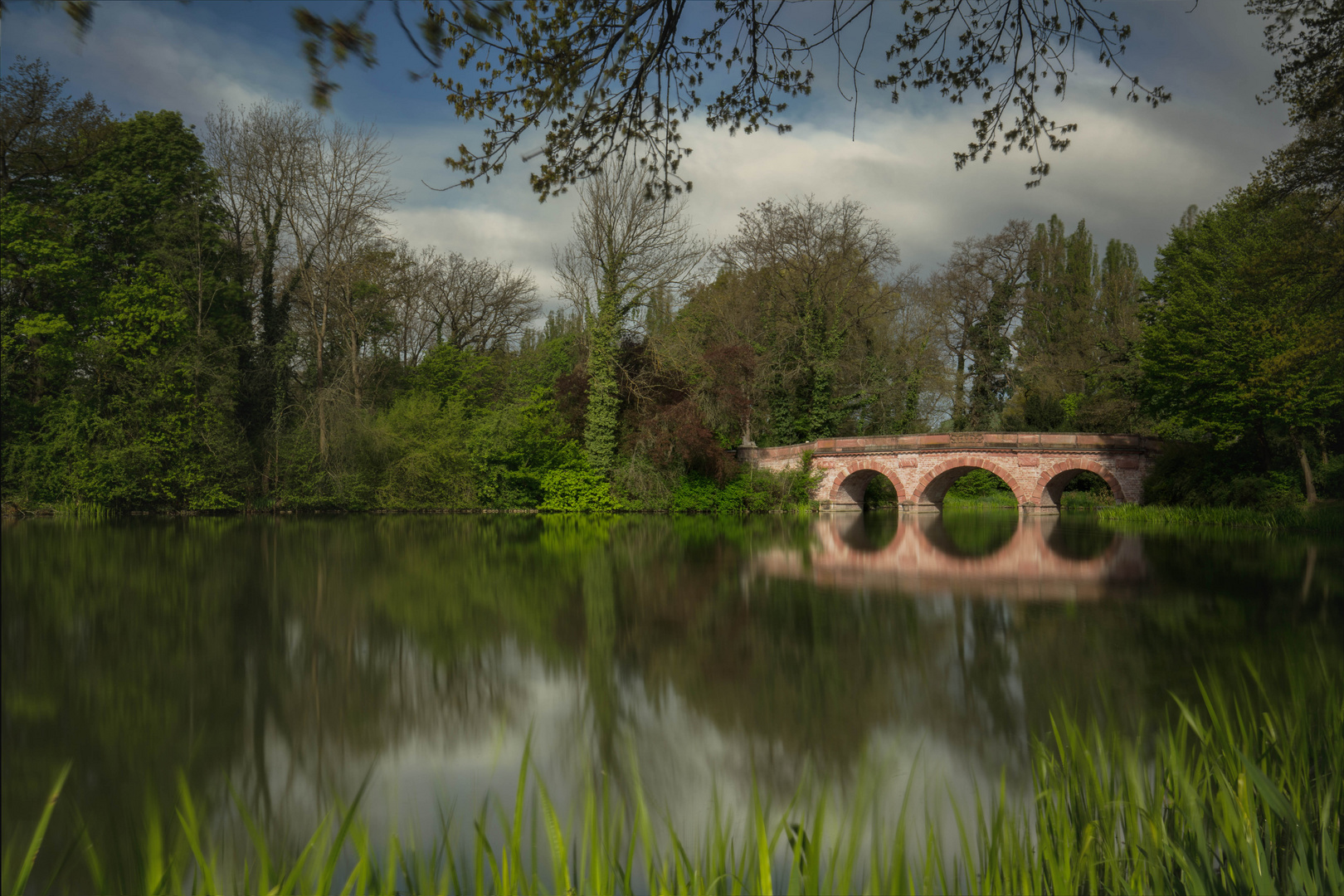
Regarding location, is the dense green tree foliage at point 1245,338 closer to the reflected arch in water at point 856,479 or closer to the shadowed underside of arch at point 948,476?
the shadowed underside of arch at point 948,476

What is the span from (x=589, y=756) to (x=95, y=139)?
85.2ft

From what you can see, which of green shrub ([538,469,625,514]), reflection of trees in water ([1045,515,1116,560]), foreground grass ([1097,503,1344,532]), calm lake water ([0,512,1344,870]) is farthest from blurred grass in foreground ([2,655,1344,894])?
green shrub ([538,469,625,514])

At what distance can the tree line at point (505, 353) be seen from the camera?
2025 centimetres

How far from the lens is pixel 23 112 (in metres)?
20.3

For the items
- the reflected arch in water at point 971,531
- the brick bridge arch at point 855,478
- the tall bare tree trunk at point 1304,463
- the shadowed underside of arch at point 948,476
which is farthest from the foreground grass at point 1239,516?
the brick bridge arch at point 855,478

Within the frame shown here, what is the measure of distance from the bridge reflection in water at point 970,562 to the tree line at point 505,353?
483 centimetres

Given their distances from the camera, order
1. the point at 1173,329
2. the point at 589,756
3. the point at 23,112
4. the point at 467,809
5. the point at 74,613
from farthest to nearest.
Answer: the point at 1173,329 < the point at 23,112 < the point at 74,613 < the point at 589,756 < the point at 467,809

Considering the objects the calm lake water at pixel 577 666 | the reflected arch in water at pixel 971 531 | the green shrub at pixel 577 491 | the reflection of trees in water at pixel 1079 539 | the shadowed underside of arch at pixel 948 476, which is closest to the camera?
the calm lake water at pixel 577 666

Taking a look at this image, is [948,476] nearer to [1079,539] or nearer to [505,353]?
[1079,539]

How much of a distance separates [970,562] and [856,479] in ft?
55.4

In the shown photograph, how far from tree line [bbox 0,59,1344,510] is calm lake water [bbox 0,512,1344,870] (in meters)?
8.68

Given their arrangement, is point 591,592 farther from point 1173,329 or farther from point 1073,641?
point 1173,329

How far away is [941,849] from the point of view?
227 cm

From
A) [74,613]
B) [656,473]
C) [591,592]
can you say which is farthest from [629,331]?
[74,613]
